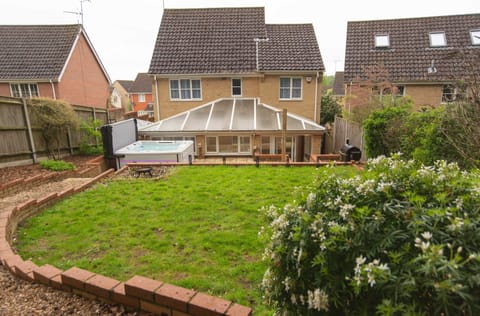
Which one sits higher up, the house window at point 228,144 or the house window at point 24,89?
the house window at point 24,89

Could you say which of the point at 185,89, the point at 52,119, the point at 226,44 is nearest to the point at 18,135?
the point at 52,119

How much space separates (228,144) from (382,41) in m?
13.4

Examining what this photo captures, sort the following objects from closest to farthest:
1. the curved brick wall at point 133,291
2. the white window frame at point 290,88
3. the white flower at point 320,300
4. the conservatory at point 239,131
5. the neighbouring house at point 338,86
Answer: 1. the white flower at point 320,300
2. the curved brick wall at point 133,291
3. the conservatory at point 239,131
4. the white window frame at point 290,88
5. the neighbouring house at point 338,86

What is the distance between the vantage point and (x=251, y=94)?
55.0ft

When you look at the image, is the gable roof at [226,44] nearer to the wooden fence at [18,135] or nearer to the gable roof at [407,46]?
the gable roof at [407,46]

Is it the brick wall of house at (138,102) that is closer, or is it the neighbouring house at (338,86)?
the neighbouring house at (338,86)

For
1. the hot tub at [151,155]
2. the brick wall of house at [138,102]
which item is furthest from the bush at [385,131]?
the brick wall of house at [138,102]

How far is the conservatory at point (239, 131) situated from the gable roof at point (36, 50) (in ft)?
33.8

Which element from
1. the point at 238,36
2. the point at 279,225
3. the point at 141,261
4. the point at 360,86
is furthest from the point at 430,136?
the point at 238,36

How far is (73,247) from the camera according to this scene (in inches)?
160

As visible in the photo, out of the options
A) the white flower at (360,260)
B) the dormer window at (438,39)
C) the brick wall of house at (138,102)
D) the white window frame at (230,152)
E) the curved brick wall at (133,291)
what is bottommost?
the white window frame at (230,152)

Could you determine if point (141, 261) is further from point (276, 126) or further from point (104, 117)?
point (104, 117)

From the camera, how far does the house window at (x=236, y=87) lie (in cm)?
1678

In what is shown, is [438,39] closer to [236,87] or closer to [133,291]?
[236,87]
